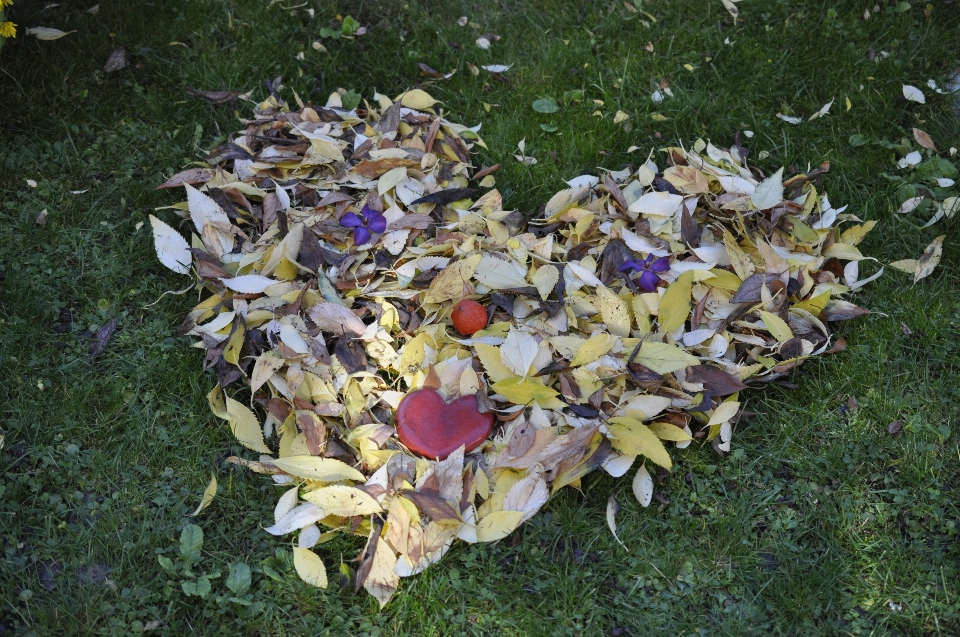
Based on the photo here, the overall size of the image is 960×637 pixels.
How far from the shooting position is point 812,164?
9.68ft

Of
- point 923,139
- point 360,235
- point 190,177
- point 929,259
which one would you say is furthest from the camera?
point 923,139

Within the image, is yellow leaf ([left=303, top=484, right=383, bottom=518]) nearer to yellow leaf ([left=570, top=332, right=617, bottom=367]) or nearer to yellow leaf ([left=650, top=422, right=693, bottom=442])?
yellow leaf ([left=570, top=332, right=617, bottom=367])

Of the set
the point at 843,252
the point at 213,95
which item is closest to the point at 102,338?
the point at 213,95

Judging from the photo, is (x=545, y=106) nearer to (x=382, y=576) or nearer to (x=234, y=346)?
(x=234, y=346)

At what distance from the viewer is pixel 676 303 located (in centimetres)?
229

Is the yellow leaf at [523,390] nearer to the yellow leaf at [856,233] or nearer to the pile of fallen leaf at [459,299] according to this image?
the pile of fallen leaf at [459,299]

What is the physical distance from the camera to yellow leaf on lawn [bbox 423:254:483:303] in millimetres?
2355

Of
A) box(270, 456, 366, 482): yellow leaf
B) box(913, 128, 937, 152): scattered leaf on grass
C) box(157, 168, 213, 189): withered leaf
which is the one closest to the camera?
box(270, 456, 366, 482): yellow leaf

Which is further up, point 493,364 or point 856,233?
point 856,233

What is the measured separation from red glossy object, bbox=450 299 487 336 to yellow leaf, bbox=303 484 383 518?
22.4 inches

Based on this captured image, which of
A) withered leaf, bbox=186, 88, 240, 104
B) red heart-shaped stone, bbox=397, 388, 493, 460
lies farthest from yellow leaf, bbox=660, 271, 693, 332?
withered leaf, bbox=186, 88, 240, 104

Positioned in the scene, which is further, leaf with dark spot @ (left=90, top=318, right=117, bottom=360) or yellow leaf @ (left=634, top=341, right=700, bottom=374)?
leaf with dark spot @ (left=90, top=318, right=117, bottom=360)

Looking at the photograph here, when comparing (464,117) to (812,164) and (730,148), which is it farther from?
(812,164)

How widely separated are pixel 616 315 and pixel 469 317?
1.34 ft
